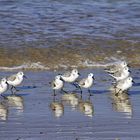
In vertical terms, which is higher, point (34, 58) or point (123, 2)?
point (123, 2)

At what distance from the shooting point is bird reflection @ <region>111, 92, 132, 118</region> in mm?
14552

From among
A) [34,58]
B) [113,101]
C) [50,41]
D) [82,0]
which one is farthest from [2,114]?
[82,0]

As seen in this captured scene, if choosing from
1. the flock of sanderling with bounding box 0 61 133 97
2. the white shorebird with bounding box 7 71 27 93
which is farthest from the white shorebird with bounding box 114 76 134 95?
the white shorebird with bounding box 7 71 27 93

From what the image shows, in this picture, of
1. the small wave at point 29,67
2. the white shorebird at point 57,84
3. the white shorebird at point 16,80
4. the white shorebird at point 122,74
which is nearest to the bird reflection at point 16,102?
the white shorebird at point 16,80

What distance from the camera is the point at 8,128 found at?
1295cm

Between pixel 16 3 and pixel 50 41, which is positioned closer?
pixel 50 41

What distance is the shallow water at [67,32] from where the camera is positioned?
21.4 meters

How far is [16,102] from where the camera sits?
616 inches

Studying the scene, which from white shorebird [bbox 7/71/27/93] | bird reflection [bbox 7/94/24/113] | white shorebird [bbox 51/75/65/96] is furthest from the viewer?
white shorebird [bbox 7/71/27/93]

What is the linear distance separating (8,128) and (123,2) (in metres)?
A: 17.0

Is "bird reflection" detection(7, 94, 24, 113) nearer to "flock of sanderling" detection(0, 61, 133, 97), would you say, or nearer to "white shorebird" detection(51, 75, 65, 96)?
"flock of sanderling" detection(0, 61, 133, 97)

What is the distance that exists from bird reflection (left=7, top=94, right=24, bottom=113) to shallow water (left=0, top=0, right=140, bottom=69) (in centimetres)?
401

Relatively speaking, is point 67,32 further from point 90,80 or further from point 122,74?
point 90,80

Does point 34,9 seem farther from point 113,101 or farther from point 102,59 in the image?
point 113,101
